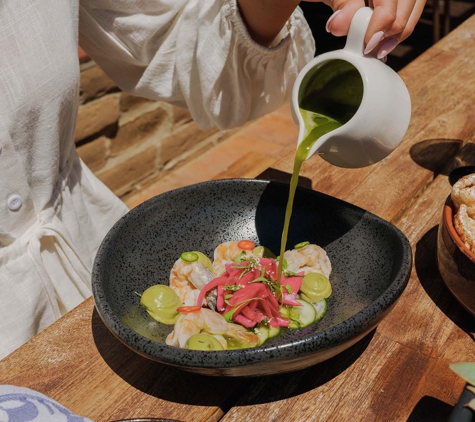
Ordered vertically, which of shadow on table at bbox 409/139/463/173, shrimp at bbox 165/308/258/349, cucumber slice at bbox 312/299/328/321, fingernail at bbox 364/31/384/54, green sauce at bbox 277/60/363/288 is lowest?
shadow on table at bbox 409/139/463/173

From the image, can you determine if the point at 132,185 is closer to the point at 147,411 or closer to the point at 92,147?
the point at 92,147

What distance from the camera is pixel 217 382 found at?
2.75 ft

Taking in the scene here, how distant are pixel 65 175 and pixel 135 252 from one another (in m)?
0.41

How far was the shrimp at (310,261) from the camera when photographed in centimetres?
102

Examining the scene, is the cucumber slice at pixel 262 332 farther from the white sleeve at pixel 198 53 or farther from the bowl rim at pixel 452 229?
the white sleeve at pixel 198 53

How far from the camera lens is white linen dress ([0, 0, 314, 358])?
116 cm

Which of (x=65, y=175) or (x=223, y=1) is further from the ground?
(x=223, y=1)

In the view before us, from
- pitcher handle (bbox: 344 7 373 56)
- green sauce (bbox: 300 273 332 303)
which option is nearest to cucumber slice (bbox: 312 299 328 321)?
green sauce (bbox: 300 273 332 303)

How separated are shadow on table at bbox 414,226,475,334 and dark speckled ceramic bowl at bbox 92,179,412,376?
0.12m

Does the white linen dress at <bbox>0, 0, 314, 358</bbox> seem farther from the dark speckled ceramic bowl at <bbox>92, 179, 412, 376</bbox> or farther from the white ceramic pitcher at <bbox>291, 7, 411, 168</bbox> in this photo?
the white ceramic pitcher at <bbox>291, 7, 411, 168</bbox>

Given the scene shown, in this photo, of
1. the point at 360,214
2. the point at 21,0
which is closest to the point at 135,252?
the point at 360,214

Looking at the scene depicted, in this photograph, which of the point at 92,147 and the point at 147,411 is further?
the point at 92,147

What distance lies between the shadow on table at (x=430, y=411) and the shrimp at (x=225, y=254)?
41 centimetres

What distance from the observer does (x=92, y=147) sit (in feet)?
8.63
